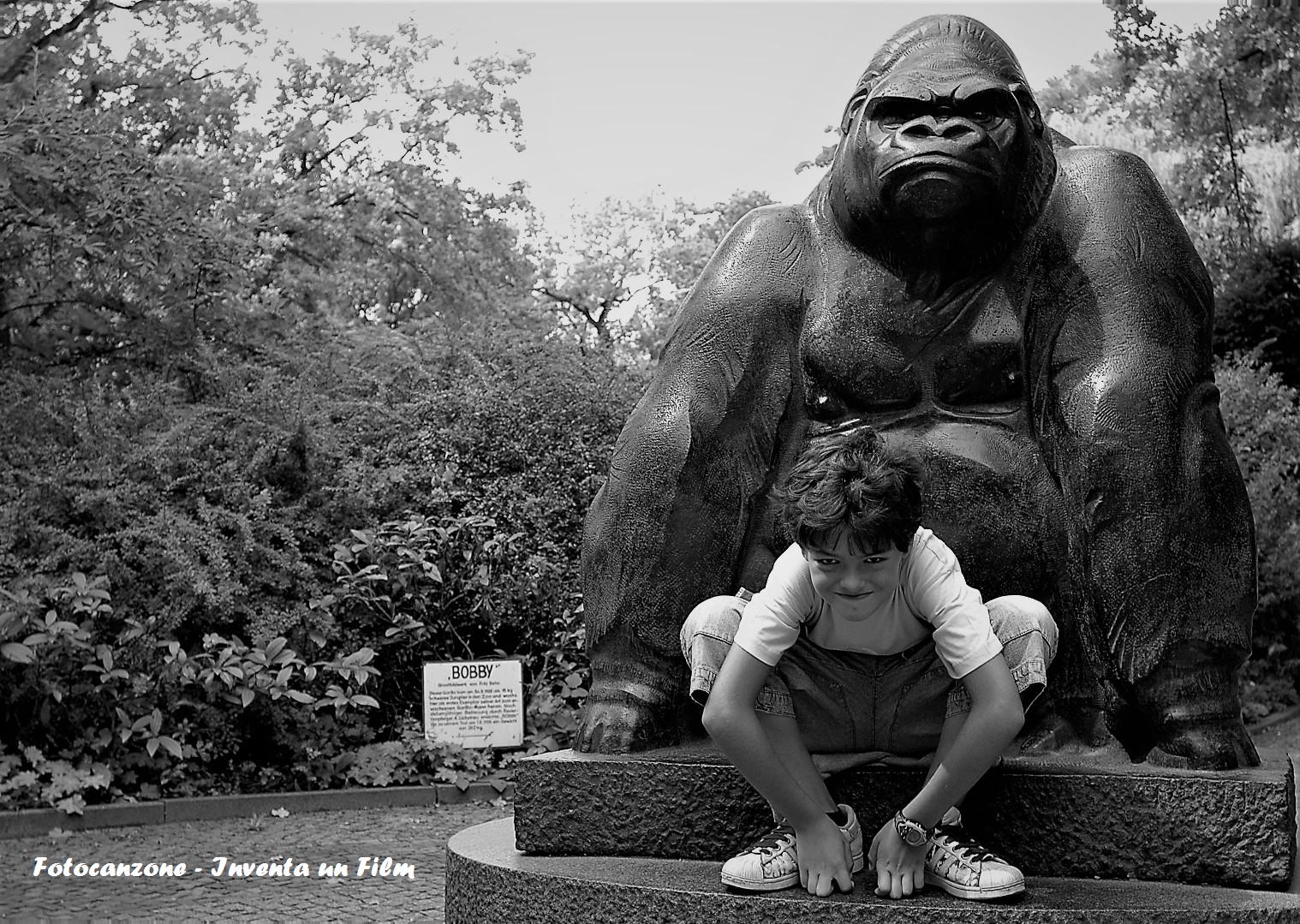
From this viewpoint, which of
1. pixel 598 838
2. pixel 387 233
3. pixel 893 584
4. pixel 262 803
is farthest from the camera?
pixel 387 233

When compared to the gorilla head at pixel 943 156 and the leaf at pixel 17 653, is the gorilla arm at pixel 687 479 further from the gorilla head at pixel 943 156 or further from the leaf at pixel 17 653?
the leaf at pixel 17 653

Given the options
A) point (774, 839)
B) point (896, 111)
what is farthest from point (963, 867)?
point (896, 111)

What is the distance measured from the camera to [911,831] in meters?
2.43

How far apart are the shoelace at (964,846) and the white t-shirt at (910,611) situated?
310 millimetres

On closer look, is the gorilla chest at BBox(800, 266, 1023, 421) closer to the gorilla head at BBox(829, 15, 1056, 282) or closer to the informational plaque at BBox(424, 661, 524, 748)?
the gorilla head at BBox(829, 15, 1056, 282)

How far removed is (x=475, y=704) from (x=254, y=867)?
2271 millimetres

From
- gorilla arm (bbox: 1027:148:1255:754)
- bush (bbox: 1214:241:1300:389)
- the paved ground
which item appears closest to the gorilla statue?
gorilla arm (bbox: 1027:148:1255:754)

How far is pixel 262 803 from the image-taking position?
721 cm

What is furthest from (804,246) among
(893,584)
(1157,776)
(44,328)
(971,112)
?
(44,328)

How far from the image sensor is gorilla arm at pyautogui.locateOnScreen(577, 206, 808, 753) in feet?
10.2

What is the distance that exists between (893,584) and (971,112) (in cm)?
116

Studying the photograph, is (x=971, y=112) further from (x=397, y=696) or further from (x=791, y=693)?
(x=397, y=696)

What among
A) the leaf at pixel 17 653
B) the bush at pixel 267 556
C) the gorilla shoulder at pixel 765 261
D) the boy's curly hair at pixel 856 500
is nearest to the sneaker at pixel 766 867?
the boy's curly hair at pixel 856 500

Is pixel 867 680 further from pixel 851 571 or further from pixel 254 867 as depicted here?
pixel 254 867
